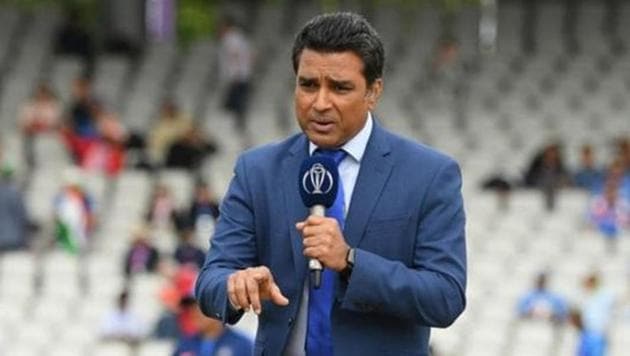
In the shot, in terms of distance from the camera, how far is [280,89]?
27.0 m

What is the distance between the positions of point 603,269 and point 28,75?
7903 mm

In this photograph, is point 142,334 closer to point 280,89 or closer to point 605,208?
point 605,208

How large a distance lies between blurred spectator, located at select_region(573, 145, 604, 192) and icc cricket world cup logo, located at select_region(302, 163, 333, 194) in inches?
700

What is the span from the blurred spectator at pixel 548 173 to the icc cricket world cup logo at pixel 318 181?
17.3 m

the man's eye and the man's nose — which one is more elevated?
the man's eye

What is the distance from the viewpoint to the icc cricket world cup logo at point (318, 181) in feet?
19.5

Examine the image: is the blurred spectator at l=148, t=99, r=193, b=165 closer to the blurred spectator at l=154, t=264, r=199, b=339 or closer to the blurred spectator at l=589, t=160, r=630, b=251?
the blurred spectator at l=154, t=264, r=199, b=339

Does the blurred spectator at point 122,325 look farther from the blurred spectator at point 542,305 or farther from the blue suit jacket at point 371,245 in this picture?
the blue suit jacket at point 371,245

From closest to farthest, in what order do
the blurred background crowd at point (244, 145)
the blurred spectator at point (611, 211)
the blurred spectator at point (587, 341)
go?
the blurred spectator at point (587, 341) < the blurred background crowd at point (244, 145) < the blurred spectator at point (611, 211)

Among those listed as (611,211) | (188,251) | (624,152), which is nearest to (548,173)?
(624,152)

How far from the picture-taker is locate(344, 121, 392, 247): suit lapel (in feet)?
20.2

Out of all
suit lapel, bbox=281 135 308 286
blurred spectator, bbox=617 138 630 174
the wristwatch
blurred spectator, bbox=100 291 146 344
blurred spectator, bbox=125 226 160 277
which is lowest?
blurred spectator, bbox=100 291 146 344

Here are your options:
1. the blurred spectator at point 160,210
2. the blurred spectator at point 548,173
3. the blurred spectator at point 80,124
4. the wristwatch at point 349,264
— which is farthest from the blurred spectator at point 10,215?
the wristwatch at point 349,264

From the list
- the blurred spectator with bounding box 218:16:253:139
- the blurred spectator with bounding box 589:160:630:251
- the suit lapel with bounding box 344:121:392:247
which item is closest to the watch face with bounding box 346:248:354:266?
the suit lapel with bounding box 344:121:392:247
